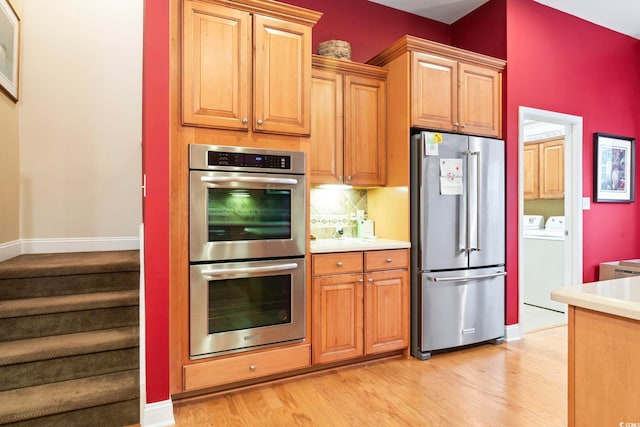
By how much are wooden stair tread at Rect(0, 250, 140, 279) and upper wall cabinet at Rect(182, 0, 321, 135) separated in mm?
1223

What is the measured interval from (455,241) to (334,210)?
1.09 meters

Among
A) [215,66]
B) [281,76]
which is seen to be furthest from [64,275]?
[281,76]

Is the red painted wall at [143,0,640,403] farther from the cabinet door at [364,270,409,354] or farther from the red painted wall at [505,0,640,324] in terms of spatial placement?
the cabinet door at [364,270,409,354]

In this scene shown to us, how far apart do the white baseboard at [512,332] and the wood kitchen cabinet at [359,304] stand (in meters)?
1.06

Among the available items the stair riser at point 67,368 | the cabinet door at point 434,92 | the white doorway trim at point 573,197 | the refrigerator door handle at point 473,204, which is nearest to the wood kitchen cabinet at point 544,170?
the white doorway trim at point 573,197

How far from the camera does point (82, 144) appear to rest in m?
3.29

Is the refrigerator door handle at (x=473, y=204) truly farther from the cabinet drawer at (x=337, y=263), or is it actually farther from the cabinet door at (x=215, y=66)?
the cabinet door at (x=215, y=66)

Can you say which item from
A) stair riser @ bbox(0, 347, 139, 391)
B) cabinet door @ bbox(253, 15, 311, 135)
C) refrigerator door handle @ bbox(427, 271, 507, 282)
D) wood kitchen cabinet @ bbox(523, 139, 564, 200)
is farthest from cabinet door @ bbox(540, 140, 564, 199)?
stair riser @ bbox(0, 347, 139, 391)

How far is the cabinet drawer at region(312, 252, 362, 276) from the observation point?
257 cm

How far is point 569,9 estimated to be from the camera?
360 centimetres

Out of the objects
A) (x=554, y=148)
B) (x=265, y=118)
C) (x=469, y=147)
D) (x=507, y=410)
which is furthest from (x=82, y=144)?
(x=554, y=148)

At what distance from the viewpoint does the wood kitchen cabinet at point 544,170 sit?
4727 mm

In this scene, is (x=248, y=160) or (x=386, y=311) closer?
(x=248, y=160)

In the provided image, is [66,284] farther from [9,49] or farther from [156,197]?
[9,49]
